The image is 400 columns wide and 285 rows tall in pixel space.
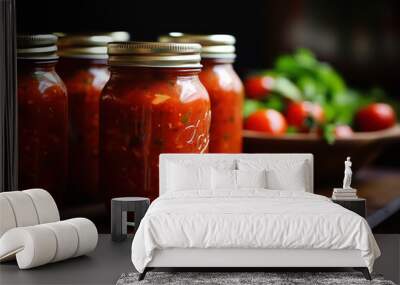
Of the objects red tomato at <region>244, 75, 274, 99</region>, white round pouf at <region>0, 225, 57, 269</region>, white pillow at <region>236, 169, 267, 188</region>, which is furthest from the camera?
red tomato at <region>244, 75, 274, 99</region>

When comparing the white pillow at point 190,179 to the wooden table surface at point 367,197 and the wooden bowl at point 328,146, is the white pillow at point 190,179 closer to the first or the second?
the wooden bowl at point 328,146

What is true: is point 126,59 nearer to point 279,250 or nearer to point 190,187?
point 190,187

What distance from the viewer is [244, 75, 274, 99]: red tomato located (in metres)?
4.83

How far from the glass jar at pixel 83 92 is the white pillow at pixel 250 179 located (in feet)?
2.16

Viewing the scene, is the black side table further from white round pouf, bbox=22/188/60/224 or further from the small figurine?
the small figurine

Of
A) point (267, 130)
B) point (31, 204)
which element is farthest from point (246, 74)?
point (31, 204)

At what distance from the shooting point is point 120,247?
4531 mm

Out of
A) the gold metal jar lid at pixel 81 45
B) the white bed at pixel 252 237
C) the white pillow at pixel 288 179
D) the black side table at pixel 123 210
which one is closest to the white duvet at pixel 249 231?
the white bed at pixel 252 237

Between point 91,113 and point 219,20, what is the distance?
0.87m

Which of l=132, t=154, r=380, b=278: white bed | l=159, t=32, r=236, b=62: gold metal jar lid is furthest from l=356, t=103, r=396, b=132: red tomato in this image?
l=132, t=154, r=380, b=278: white bed

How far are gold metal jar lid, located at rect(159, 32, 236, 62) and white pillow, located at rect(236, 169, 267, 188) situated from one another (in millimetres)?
507

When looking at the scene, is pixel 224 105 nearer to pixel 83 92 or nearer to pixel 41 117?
pixel 83 92

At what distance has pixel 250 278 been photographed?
3.88 m

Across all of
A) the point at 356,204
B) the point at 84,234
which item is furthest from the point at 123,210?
the point at 356,204
